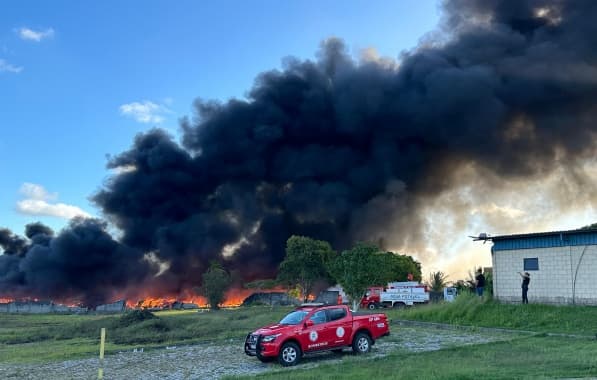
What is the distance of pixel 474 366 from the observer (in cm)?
1275

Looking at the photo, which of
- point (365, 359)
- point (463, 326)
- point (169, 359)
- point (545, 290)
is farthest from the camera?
point (545, 290)

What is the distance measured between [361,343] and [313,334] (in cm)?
182

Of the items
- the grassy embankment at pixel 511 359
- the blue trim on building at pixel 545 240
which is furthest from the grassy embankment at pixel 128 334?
the blue trim on building at pixel 545 240

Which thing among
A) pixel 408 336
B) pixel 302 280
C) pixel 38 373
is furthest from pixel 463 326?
pixel 302 280

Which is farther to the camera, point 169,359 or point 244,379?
point 169,359

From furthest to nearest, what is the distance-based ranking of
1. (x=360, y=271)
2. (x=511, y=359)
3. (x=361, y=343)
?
1. (x=360, y=271)
2. (x=361, y=343)
3. (x=511, y=359)

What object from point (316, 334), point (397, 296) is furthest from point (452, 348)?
point (397, 296)

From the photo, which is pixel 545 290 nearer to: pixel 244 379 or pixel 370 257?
pixel 370 257

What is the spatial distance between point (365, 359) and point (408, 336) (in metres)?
6.28

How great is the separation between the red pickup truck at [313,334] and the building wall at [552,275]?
12.7 m

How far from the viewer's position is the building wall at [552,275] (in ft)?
79.0

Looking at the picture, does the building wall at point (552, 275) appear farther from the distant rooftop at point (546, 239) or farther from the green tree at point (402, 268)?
the green tree at point (402, 268)

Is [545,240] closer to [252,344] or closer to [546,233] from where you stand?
[546,233]

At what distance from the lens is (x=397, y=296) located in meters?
41.1
